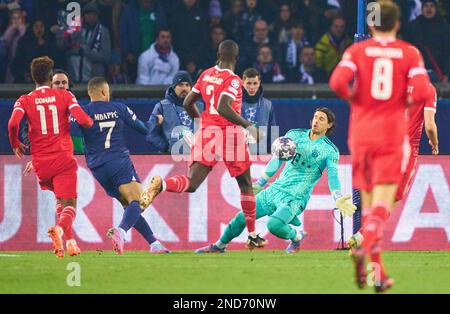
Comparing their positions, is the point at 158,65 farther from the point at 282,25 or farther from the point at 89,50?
the point at 282,25

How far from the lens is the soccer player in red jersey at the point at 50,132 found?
13461 millimetres

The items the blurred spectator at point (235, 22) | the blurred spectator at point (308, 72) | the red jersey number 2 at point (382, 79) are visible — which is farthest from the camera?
the blurred spectator at point (235, 22)

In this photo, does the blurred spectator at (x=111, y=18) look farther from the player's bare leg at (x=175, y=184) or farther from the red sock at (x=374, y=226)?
the red sock at (x=374, y=226)

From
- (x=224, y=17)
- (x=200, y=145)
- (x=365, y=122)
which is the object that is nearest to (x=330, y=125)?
(x=200, y=145)

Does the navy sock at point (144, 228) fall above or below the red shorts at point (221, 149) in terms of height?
below

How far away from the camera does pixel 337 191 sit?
13617mm

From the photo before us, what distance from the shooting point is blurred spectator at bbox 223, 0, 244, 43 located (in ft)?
64.1

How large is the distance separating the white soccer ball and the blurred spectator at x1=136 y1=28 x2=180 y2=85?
16.6ft

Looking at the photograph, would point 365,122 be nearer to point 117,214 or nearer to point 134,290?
point 134,290

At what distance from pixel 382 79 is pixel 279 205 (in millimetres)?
4691

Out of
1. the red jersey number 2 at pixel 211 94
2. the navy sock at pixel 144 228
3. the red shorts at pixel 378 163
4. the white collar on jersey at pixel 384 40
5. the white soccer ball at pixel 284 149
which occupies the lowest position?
the navy sock at pixel 144 228

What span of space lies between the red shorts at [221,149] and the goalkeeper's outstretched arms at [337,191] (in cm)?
98

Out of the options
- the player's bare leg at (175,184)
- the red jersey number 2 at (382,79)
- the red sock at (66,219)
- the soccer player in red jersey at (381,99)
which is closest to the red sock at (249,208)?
the player's bare leg at (175,184)

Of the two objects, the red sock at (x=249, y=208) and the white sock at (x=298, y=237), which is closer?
the red sock at (x=249, y=208)
